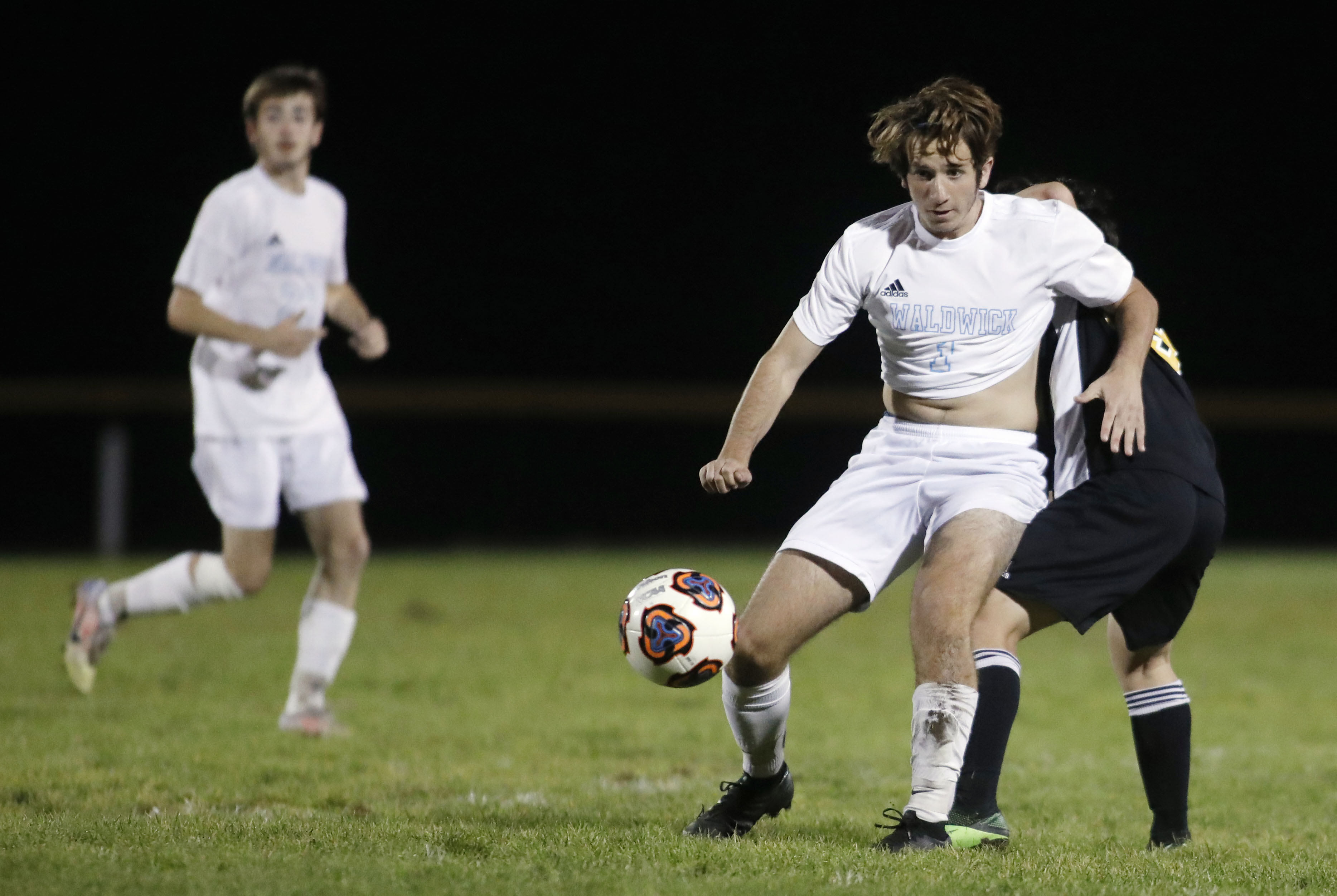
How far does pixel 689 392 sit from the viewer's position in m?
16.6

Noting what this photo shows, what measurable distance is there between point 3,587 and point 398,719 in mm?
5907

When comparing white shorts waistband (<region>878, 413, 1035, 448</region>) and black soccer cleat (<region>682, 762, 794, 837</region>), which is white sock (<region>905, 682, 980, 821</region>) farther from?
white shorts waistband (<region>878, 413, 1035, 448</region>)

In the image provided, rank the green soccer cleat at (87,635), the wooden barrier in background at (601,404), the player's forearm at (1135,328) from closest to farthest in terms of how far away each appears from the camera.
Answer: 1. the player's forearm at (1135,328)
2. the green soccer cleat at (87,635)
3. the wooden barrier in background at (601,404)

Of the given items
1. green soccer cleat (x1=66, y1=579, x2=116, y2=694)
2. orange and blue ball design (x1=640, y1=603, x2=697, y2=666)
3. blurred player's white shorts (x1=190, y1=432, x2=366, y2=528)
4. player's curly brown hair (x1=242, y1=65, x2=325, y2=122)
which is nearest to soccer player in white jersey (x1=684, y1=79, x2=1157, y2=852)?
orange and blue ball design (x1=640, y1=603, x2=697, y2=666)

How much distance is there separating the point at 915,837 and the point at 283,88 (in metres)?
4.08

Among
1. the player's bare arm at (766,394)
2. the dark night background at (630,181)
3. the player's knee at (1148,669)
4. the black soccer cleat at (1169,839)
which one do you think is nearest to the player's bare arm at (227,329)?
the player's bare arm at (766,394)

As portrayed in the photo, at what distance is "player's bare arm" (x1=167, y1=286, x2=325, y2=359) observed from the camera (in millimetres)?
6113

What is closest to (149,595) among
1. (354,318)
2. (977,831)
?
(354,318)

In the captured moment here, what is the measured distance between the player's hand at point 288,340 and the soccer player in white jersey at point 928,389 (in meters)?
2.61

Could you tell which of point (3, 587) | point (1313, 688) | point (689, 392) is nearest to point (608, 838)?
point (1313, 688)

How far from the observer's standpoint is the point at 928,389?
421 cm

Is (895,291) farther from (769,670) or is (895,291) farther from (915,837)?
(915,837)

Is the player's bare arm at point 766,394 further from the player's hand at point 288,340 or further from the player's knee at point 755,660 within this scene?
the player's hand at point 288,340

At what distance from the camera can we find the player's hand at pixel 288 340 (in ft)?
20.1
